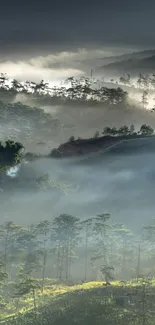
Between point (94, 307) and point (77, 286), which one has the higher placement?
point (77, 286)

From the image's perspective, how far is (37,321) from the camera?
90.7 m

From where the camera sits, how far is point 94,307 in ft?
303

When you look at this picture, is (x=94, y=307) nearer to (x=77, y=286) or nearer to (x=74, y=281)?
(x=77, y=286)

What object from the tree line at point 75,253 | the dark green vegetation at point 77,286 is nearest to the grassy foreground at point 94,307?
the dark green vegetation at point 77,286

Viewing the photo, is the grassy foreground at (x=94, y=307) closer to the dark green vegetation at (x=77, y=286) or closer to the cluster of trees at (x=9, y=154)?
the dark green vegetation at (x=77, y=286)

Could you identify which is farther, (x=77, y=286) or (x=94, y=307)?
(x=77, y=286)

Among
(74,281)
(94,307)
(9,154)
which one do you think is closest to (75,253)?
(74,281)

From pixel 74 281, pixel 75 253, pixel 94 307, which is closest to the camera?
pixel 94 307

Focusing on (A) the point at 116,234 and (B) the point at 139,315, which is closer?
(B) the point at 139,315

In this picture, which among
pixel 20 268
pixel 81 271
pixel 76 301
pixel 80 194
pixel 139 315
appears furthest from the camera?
pixel 80 194

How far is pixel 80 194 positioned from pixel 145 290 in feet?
308

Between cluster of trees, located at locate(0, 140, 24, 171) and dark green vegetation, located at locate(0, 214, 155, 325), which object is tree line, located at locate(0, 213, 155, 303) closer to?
dark green vegetation, located at locate(0, 214, 155, 325)

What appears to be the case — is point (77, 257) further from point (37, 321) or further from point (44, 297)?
point (37, 321)

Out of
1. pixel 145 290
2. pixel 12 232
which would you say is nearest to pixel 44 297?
pixel 145 290
